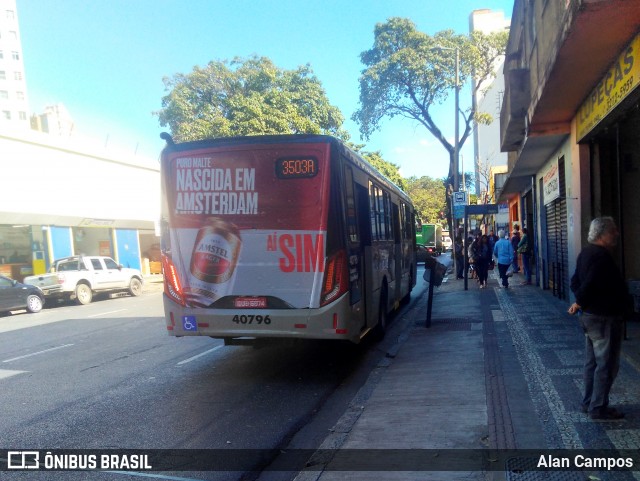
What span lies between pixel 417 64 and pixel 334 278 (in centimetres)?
2285

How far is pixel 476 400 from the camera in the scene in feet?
17.6

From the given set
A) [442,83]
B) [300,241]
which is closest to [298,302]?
[300,241]

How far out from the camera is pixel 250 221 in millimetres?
6434

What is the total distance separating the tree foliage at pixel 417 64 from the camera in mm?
26625

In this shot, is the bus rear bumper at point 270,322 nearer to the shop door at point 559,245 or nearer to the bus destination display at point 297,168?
the bus destination display at point 297,168

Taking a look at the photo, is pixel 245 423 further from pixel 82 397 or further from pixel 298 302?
pixel 82 397

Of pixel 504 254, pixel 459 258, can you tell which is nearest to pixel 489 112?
pixel 459 258

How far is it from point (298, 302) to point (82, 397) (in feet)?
9.43

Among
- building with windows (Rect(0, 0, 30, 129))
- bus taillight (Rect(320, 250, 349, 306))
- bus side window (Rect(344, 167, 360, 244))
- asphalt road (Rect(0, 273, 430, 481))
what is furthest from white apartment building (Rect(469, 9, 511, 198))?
building with windows (Rect(0, 0, 30, 129))

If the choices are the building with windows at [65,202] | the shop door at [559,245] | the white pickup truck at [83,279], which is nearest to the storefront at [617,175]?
the shop door at [559,245]

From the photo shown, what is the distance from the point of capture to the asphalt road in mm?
4844

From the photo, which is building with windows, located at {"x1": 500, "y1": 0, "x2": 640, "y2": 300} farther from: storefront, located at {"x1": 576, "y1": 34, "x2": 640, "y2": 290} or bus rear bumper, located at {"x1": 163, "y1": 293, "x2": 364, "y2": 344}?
bus rear bumper, located at {"x1": 163, "y1": 293, "x2": 364, "y2": 344}

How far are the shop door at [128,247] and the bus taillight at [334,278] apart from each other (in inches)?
A: 1014

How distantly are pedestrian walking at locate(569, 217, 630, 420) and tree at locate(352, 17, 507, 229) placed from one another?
876 inches
